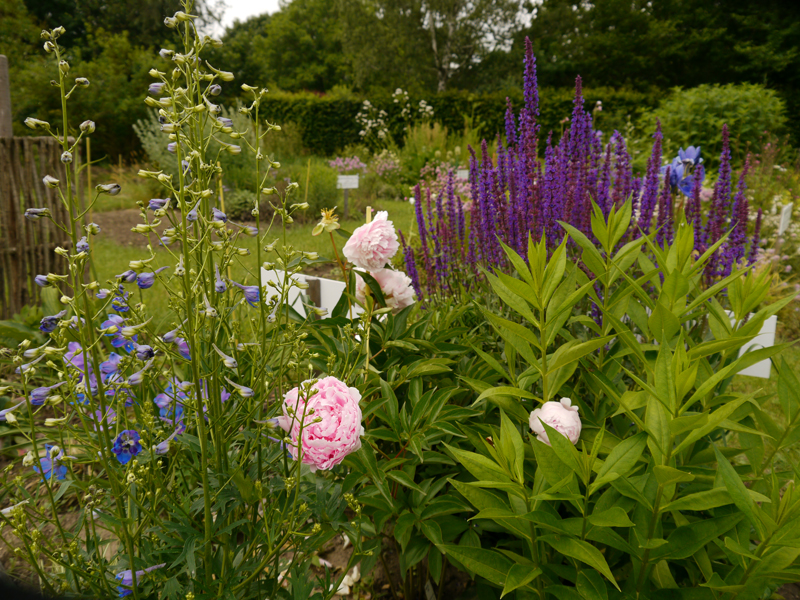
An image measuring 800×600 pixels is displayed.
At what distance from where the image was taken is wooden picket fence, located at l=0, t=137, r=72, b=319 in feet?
11.3

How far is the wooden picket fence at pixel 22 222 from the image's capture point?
346 centimetres

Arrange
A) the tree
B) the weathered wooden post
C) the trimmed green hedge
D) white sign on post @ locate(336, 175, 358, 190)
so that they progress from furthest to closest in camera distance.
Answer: the tree
the trimmed green hedge
white sign on post @ locate(336, 175, 358, 190)
the weathered wooden post

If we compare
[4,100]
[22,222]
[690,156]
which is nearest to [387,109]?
[4,100]

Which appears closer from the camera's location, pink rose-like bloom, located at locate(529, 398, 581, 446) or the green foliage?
pink rose-like bloom, located at locate(529, 398, 581, 446)

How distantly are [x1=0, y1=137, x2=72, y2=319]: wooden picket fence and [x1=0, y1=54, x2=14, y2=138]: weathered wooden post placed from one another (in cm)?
11

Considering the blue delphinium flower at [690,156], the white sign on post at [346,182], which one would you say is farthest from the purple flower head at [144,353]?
the white sign on post at [346,182]

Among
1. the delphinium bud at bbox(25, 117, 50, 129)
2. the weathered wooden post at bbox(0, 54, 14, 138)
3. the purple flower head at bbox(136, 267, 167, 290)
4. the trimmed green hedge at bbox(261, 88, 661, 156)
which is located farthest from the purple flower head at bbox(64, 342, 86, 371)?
the trimmed green hedge at bbox(261, 88, 661, 156)

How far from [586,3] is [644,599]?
27.1 meters

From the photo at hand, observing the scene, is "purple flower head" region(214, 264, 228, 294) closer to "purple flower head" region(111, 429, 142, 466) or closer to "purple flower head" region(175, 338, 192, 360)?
"purple flower head" region(175, 338, 192, 360)

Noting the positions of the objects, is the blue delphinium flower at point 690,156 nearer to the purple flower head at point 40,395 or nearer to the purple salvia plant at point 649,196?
the purple salvia plant at point 649,196

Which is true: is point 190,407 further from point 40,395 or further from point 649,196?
point 649,196

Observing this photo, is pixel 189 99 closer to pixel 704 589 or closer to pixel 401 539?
pixel 401 539

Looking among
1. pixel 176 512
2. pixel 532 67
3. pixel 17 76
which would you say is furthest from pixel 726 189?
pixel 17 76

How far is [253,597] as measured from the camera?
1.07 meters
